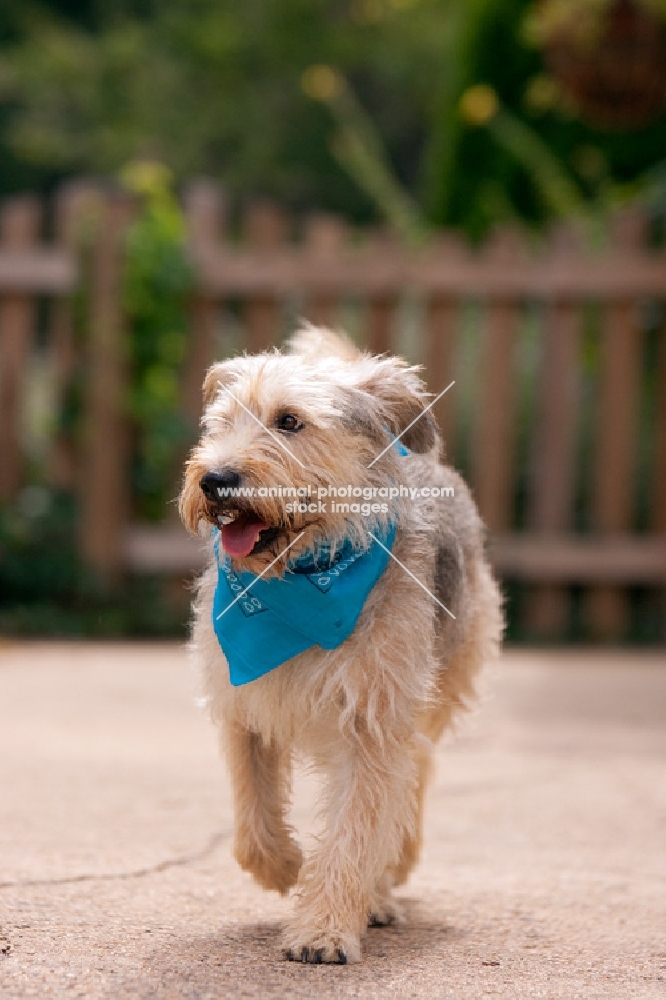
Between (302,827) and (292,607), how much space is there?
1.55 m

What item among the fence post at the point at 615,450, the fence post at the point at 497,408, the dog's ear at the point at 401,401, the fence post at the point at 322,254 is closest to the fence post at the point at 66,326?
the fence post at the point at 322,254

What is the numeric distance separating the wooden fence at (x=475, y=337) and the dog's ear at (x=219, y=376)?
524 cm

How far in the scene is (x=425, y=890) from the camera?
12.9 feet

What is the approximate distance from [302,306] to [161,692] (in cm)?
332

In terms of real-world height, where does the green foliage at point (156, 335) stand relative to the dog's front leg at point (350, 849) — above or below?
above

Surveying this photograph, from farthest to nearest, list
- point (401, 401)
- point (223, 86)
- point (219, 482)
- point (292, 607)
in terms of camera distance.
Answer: point (223, 86), point (401, 401), point (292, 607), point (219, 482)

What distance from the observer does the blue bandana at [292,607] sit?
3.26 meters

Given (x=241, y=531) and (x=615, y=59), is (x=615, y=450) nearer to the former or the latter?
(x=615, y=59)

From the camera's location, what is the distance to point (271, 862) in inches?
138

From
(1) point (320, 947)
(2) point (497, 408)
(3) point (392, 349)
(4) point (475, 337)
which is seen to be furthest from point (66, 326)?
(1) point (320, 947)

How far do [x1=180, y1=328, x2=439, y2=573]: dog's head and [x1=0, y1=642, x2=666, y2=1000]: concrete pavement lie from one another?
2.91 ft

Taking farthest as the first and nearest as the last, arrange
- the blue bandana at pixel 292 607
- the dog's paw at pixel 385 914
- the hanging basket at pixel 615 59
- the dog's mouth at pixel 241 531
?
1. the hanging basket at pixel 615 59
2. the dog's paw at pixel 385 914
3. the blue bandana at pixel 292 607
4. the dog's mouth at pixel 241 531

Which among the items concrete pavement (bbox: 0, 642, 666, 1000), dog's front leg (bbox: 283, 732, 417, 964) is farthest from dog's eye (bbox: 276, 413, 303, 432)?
concrete pavement (bbox: 0, 642, 666, 1000)

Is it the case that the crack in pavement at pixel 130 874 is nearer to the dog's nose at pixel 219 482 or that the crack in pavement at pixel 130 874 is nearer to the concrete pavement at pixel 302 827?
the concrete pavement at pixel 302 827
